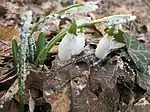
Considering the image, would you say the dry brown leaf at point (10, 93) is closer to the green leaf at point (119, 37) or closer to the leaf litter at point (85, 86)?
the leaf litter at point (85, 86)

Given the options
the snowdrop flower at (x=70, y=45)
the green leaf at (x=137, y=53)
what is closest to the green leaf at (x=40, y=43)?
the snowdrop flower at (x=70, y=45)

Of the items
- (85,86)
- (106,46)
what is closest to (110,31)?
(106,46)

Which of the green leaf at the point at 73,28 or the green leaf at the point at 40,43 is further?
the green leaf at the point at 40,43

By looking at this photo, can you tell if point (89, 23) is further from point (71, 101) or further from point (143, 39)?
point (143, 39)

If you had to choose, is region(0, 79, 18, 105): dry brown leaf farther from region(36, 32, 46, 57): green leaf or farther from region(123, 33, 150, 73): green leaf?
region(123, 33, 150, 73): green leaf

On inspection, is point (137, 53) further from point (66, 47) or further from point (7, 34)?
point (7, 34)

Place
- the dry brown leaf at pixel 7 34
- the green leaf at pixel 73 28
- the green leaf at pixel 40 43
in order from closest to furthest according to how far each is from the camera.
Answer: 1. the green leaf at pixel 73 28
2. the green leaf at pixel 40 43
3. the dry brown leaf at pixel 7 34

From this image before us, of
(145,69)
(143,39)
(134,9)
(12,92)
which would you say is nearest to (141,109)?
(145,69)

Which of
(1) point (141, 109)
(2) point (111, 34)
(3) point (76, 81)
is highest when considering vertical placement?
(2) point (111, 34)
